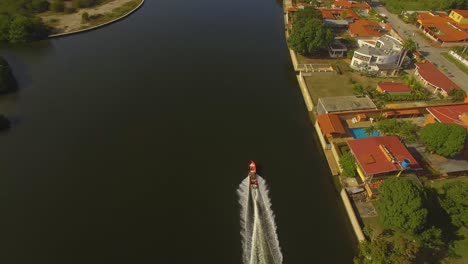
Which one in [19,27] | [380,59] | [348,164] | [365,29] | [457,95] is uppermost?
[19,27]

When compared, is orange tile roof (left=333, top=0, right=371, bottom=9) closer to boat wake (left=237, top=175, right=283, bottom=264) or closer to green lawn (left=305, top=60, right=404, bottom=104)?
green lawn (left=305, top=60, right=404, bottom=104)

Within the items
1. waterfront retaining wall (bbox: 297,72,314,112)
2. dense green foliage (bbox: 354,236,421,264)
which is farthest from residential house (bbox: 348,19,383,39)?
dense green foliage (bbox: 354,236,421,264)

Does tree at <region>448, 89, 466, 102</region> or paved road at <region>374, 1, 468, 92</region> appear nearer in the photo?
tree at <region>448, 89, 466, 102</region>

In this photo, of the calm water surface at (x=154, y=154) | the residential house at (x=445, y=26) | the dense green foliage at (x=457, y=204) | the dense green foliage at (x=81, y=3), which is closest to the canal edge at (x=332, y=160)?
the calm water surface at (x=154, y=154)

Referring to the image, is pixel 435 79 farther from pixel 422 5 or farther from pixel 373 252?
pixel 422 5

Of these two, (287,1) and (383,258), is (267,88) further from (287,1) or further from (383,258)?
(287,1)

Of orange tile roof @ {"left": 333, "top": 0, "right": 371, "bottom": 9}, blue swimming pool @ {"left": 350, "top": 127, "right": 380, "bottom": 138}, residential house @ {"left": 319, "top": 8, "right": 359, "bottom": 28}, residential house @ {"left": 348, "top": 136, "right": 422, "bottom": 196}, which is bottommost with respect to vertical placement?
blue swimming pool @ {"left": 350, "top": 127, "right": 380, "bottom": 138}

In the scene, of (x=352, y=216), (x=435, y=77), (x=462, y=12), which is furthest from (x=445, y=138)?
(x=462, y=12)
